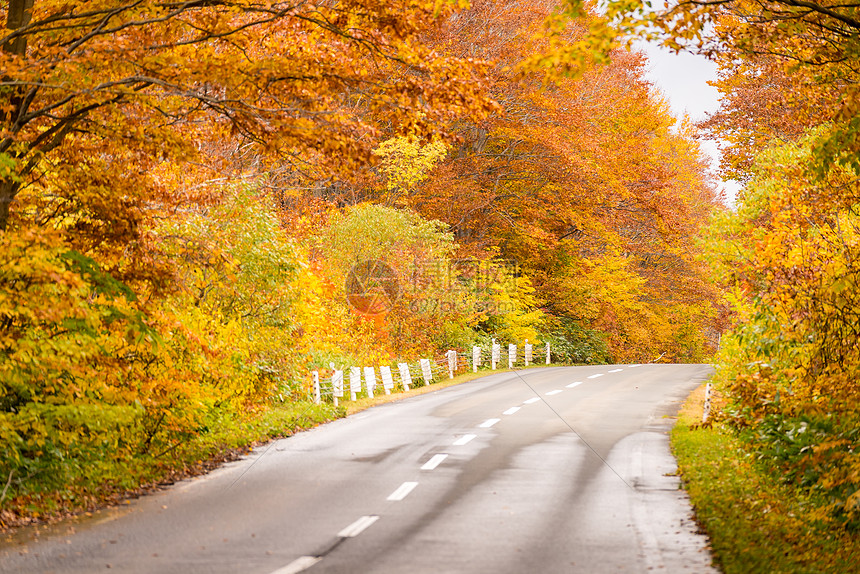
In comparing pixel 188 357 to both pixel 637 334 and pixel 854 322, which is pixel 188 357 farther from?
pixel 637 334

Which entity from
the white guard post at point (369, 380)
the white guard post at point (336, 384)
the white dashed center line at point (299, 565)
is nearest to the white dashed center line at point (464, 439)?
the white guard post at point (336, 384)

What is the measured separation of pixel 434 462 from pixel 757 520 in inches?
210

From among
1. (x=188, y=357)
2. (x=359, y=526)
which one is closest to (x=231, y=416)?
(x=188, y=357)

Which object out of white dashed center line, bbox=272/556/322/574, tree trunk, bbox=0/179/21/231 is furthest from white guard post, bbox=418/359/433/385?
white dashed center line, bbox=272/556/322/574

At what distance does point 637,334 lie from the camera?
1879 inches

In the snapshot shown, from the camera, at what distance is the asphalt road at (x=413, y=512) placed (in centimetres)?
750

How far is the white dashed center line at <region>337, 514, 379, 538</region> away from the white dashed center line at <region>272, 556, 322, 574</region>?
902mm

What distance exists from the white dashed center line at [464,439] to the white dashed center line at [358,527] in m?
5.71

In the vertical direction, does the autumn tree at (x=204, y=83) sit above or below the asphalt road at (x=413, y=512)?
above

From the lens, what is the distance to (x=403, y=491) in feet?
35.4

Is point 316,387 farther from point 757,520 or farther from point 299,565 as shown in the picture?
point 299,565

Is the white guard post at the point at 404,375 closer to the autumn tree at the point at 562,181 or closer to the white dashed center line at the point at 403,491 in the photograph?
the autumn tree at the point at 562,181

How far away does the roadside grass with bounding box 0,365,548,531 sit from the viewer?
940 cm

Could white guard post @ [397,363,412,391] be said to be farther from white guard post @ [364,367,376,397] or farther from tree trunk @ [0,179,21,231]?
tree trunk @ [0,179,21,231]
